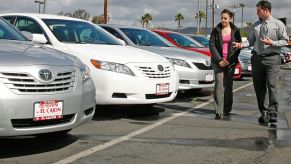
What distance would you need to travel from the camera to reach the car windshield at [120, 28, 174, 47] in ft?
32.8

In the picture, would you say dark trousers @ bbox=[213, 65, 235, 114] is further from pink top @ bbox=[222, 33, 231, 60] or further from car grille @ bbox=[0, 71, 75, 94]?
car grille @ bbox=[0, 71, 75, 94]

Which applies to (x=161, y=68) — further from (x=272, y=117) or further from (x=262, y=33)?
(x=272, y=117)

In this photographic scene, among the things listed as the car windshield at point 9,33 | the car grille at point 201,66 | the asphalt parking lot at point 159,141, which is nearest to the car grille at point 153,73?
the asphalt parking lot at point 159,141

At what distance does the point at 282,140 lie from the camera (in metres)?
5.64

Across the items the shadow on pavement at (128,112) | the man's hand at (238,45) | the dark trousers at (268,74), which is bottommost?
the shadow on pavement at (128,112)

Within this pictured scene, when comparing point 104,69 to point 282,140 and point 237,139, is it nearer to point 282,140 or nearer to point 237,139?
point 237,139

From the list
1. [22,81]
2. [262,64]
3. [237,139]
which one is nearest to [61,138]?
[22,81]

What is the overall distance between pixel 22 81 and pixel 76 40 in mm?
3174

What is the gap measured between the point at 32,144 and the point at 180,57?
4612 millimetres

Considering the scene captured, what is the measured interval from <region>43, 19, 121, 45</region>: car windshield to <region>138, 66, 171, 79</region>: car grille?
1159mm

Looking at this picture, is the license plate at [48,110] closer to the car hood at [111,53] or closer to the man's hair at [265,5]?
the car hood at [111,53]

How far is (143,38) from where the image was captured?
10188mm

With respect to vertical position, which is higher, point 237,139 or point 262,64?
point 262,64

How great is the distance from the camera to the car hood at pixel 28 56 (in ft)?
14.3
